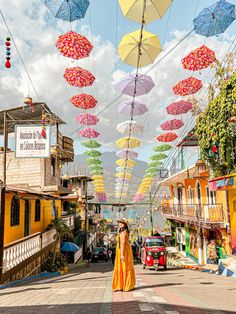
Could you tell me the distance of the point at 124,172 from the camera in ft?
105

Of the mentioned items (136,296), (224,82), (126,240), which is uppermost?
(224,82)

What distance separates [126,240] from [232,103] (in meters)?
10.1

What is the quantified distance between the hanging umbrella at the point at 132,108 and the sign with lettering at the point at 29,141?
6956 millimetres

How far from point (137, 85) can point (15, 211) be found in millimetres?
9594

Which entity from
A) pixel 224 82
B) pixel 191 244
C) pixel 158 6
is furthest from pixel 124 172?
pixel 158 6

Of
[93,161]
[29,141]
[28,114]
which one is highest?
[28,114]

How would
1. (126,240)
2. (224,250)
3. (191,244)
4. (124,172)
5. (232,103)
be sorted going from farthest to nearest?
(124,172), (191,244), (224,250), (232,103), (126,240)

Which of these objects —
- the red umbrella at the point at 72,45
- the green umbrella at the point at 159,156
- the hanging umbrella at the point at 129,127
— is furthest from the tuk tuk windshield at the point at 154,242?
the red umbrella at the point at 72,45

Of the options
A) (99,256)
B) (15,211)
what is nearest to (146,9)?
(15,211)

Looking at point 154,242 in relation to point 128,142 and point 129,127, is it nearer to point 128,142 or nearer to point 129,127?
point 128,142

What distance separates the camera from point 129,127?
23.2 meters

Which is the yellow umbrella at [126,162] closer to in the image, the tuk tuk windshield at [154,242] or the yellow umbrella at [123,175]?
the yellow umbrella at [123,175]

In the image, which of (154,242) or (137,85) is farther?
(154,242)

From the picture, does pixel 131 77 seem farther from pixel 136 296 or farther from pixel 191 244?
pixel 191 244
